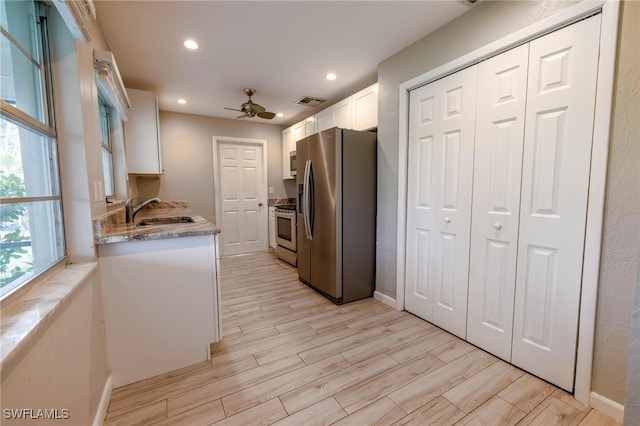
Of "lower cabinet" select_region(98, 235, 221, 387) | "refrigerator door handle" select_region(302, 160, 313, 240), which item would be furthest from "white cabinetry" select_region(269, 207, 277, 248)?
"lower cabinet" select_region(98, 235, 221, 387)

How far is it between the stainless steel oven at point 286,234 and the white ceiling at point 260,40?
1.78 m

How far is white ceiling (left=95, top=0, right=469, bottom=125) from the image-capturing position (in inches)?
72.1

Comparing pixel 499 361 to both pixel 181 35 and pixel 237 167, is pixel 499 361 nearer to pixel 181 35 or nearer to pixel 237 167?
pixel 181 35

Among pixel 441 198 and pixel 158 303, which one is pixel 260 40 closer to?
pixel 441 198

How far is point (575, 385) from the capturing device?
1.47 metres

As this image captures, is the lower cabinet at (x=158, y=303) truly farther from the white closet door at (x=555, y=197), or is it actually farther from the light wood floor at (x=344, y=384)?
the white closet door at (x=555, y=197)

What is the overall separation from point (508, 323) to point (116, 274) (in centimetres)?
248

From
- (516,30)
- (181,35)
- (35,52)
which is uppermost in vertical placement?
(181,35)

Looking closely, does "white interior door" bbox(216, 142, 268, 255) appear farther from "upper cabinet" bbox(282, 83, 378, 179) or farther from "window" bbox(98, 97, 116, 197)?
"window" bbox(98, 97, 116, 197)

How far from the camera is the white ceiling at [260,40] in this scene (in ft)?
6.01

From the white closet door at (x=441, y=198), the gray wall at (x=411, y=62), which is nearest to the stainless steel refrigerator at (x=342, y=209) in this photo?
the gray wall at (x=411, y=62)

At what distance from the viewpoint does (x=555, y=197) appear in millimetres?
1524

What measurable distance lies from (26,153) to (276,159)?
413 centimetres

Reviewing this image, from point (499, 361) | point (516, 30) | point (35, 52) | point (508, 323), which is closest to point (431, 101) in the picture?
point (516, 30)
